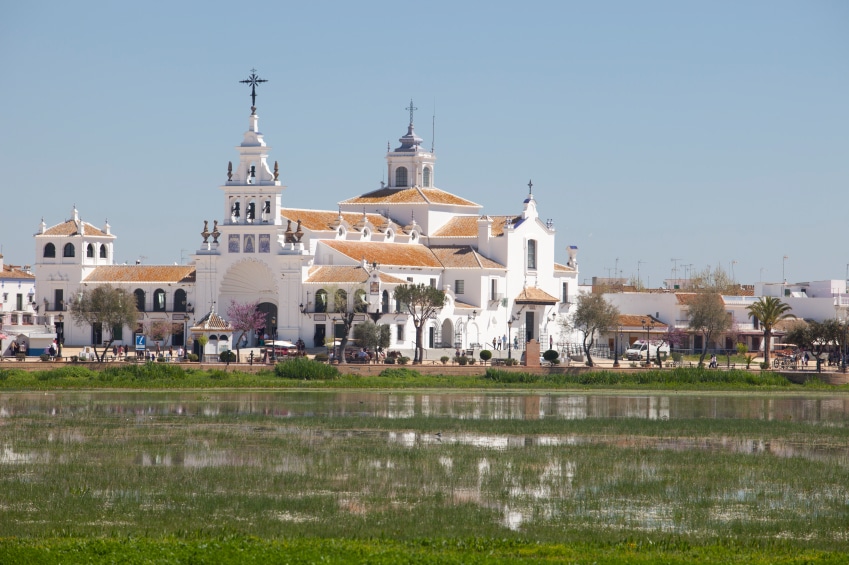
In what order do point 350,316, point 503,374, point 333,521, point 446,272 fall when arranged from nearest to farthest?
point 333,521, point 503,374, point 350,316, point 446,272

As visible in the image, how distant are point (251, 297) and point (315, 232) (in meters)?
5.39

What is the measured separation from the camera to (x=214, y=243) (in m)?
86.9

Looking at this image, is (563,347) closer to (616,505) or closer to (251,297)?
(251,297)

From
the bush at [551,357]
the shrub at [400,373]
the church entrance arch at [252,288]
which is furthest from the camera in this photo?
the church entrance arch at [252,288]

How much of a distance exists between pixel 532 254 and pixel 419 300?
1695 cm

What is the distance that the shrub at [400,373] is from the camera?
64000mm

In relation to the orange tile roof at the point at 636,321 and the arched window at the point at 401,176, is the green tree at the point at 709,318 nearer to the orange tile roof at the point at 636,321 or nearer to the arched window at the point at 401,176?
the orange tile roof at the point at 636,321

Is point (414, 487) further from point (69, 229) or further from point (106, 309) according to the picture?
point (69, 229)

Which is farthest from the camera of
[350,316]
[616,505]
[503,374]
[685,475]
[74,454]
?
[350,316]

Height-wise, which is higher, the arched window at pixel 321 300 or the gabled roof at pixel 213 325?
the arched window at pixel 321 300

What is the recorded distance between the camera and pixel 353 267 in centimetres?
8225

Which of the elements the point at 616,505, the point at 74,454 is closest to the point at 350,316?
the point at 74,454

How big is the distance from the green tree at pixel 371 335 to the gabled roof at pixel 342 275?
14.0 feet

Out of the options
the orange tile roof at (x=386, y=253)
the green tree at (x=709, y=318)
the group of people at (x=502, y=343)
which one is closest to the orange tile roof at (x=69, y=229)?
the orange tile roof at (x=386, y=253)
